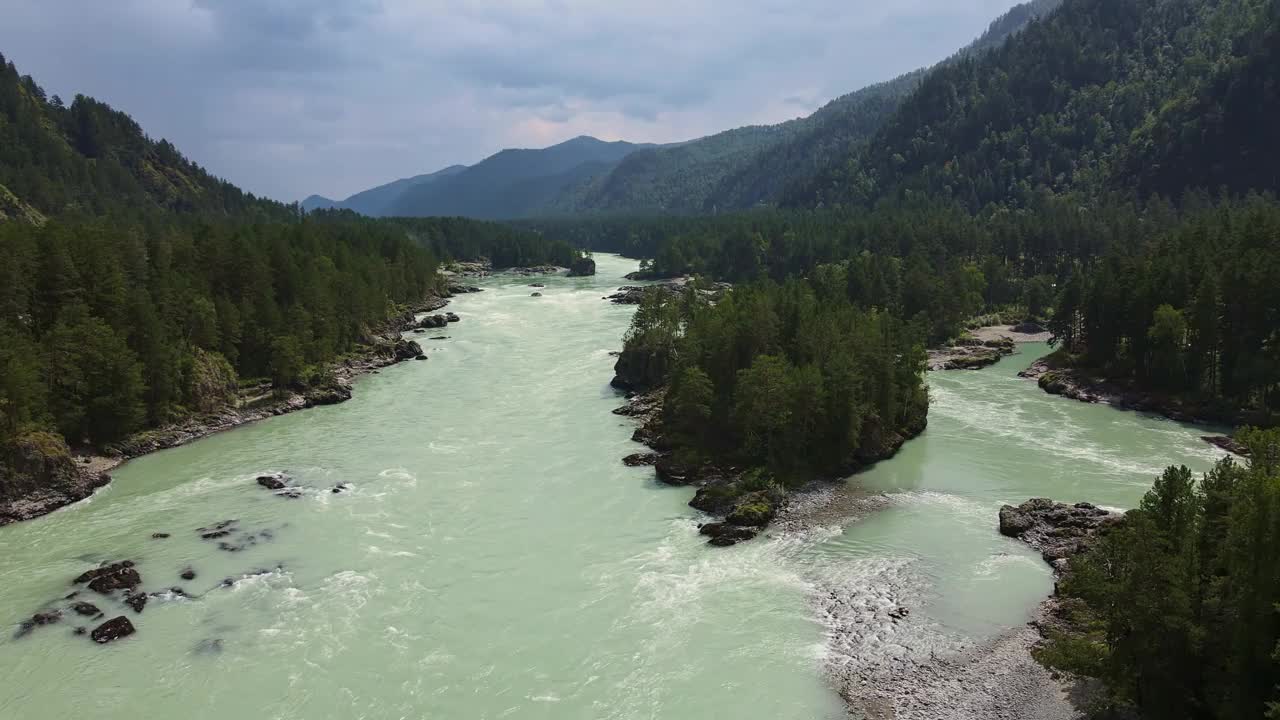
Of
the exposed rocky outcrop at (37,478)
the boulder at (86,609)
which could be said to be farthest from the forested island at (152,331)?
the boulder at (86,609)

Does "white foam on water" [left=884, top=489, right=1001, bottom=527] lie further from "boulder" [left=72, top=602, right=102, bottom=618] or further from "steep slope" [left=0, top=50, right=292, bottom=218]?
"steep slope" [left=0, top=50, right=292, bottom=218]

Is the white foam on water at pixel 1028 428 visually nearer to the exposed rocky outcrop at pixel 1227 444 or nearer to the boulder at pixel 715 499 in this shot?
the exposed rocky outcrop at pixel 1227 444

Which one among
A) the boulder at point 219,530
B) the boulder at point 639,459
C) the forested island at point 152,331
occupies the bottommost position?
the boulder at point 639,459

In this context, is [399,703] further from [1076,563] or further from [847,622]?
[1076,563]

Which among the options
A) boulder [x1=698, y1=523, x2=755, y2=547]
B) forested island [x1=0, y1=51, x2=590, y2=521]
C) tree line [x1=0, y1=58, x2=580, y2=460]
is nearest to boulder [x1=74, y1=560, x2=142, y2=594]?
forested island [x1=0, y1=51, x2=590, y2=521]

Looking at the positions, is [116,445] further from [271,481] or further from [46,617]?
[46,617]

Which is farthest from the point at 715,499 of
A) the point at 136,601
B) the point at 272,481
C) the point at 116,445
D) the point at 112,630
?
the point at 116,445
